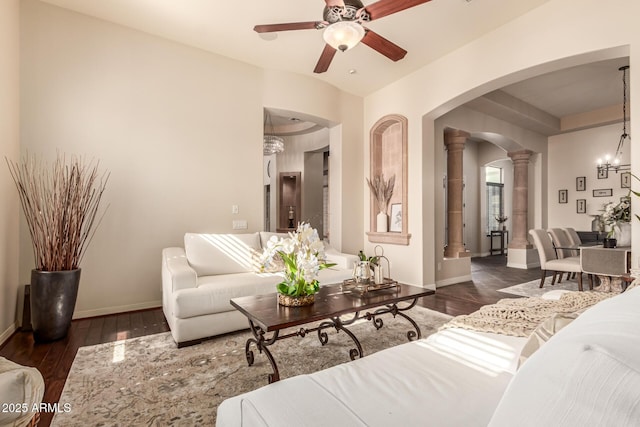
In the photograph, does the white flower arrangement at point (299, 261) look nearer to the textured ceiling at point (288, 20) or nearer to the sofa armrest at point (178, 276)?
the sofa armrest at point (178, 276)

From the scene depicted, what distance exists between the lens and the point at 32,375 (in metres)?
0.91

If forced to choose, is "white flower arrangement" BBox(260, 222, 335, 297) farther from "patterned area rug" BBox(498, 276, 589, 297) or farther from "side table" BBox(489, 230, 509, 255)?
"side table" BBox(489, 230, 509, 255)

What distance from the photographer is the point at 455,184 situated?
Result: 5965mm

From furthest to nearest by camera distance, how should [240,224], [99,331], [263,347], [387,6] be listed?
[240,224], [99,331], [387,6], [263,347]

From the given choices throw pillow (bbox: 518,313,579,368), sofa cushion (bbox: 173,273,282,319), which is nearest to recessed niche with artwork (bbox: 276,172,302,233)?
sofa cushion (bbox: 173,273,282,319)

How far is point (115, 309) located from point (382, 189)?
4051mm

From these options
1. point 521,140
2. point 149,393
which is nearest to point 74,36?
point 149,393

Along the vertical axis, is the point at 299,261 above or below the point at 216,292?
above

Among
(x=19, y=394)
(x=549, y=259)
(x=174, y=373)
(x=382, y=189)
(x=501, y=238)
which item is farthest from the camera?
(x=501, y=238)

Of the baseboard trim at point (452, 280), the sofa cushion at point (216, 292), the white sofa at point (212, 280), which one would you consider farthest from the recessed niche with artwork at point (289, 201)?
the sofa cushion at point (216, 292)

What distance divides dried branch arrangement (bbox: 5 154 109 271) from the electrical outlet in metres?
1.58

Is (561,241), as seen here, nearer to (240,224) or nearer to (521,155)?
(521,155)

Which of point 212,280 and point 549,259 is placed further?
point 549,259

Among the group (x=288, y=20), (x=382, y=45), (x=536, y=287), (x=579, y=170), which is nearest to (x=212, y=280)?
(x=382, y=45)
